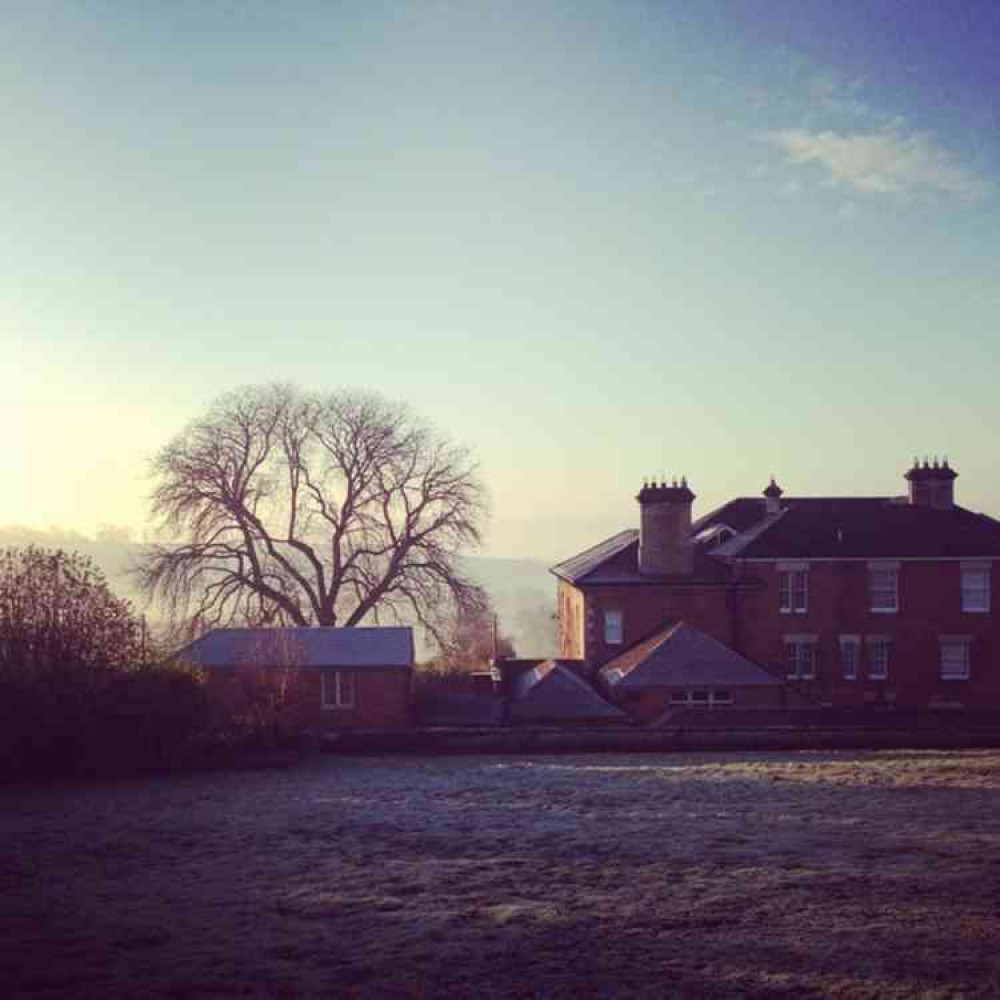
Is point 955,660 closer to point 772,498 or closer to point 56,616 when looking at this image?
point 772,498

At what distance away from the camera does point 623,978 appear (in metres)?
11.7

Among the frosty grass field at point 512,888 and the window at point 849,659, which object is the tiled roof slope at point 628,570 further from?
the frosty grass field at point 512,888

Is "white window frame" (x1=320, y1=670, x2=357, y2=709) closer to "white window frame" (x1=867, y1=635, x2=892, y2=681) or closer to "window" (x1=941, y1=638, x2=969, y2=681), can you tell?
"white window frame" (x1=867, y1=635, x2=892, y2=681)

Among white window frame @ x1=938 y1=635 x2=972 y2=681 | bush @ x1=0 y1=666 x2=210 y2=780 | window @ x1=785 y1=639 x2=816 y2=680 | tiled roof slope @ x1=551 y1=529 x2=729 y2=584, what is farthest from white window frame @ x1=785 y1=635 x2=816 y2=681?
bush @ x1=0 y1=666 x2=210 y2=780

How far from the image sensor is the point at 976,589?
44.7 m

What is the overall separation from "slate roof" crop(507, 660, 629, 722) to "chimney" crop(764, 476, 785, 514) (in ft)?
51.7

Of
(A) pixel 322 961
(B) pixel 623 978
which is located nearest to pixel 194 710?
(A) pixel 322 961

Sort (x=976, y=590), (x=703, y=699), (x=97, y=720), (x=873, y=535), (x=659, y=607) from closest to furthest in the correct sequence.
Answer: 1. (x=97, y=720)
2. (x=703, y=699)
3. (x=659, y=607)
4. (x=976, y=590)
5. (x=873, y=535)

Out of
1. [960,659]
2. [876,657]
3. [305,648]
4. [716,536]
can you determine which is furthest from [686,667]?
[305,648]

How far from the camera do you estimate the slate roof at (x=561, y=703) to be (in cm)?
3812

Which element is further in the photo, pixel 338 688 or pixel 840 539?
pixel 840 539

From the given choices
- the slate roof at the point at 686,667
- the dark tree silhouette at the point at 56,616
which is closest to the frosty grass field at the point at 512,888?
the dark tree silhouette at the point at 56,616

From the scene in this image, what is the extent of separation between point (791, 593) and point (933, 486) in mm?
9407

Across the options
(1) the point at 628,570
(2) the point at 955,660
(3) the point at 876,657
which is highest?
(1) the point at 628,570
